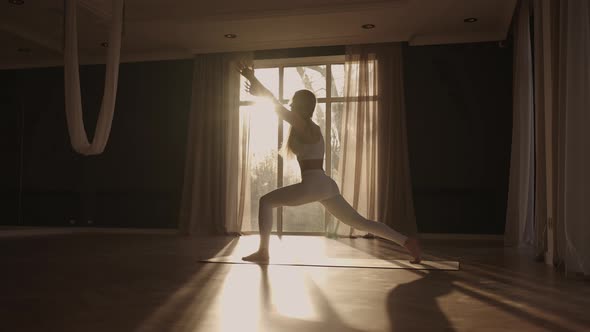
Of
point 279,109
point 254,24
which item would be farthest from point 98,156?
point 279,109

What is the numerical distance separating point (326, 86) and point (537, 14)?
340 centimetres

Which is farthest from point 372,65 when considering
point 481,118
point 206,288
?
point 206,288

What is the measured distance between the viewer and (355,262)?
11.7 ft

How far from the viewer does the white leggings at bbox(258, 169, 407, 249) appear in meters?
3.27

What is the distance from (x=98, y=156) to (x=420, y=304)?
645cm

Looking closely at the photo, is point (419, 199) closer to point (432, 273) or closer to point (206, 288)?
point (432, 273)

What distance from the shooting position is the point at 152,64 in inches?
291

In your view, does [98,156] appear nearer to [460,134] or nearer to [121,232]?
[121,232]

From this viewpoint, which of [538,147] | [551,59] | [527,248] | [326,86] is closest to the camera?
[551,59]

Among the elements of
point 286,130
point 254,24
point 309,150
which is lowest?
point 309,150

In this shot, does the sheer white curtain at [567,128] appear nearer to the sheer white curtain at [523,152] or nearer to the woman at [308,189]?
the woman at [308,189]

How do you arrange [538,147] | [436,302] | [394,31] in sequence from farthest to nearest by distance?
[394,31], [538,147], [436,302]

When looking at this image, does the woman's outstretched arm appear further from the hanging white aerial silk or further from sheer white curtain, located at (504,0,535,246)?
sheer white curtain, located at (504,0,535,246)

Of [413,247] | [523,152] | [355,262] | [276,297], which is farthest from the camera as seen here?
[523,152]
